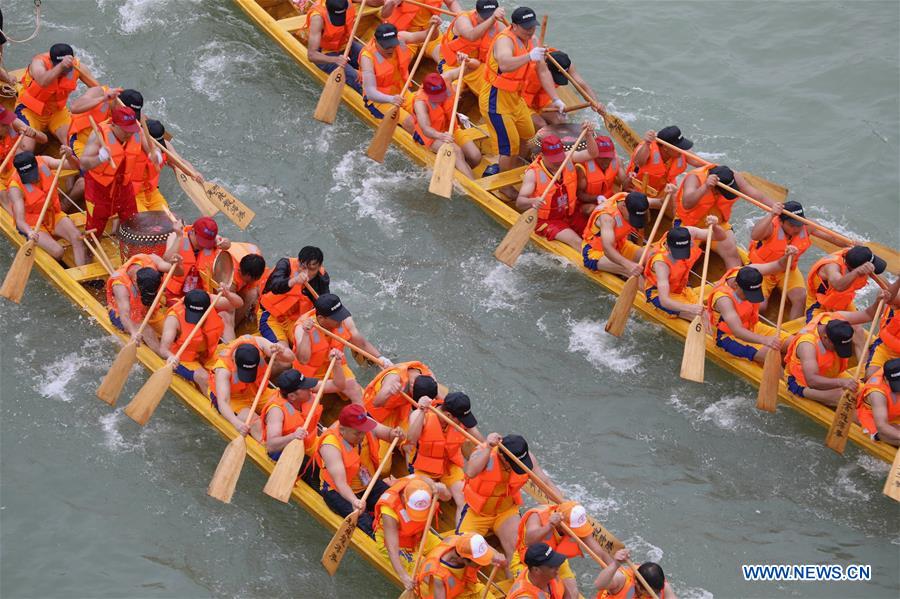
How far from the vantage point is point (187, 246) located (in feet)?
46.1

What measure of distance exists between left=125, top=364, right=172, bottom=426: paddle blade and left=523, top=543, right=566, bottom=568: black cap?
3.82m

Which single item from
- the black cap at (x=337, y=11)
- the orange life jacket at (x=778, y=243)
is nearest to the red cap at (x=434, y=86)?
the black cap at (x=337, y=11)

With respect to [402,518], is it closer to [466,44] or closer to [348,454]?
[348,454]

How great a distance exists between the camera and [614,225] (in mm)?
14750

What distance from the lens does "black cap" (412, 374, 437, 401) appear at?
12.6m

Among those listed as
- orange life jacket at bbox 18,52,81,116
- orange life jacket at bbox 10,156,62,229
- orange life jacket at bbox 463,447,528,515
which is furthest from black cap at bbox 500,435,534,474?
orange life jacket at bbox 18,52,81,116

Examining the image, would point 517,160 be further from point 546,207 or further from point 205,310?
point 205,310

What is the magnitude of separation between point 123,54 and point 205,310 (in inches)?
252

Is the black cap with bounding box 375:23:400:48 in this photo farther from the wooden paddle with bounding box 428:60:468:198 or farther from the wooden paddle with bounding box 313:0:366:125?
the wooden paddle with bounding box 428:60:468:198

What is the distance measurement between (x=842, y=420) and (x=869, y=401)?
35cm

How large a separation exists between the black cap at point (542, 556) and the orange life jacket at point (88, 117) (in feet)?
22.8

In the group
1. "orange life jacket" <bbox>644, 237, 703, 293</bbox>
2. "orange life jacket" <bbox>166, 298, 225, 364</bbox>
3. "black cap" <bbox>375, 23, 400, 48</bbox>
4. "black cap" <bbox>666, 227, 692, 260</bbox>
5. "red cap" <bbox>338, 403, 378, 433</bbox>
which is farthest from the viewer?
"black cap" <bbox>375, 23, 400, 48</bbox>

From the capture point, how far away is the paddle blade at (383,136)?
16.1 metres

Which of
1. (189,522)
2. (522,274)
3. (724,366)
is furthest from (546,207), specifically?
(189,522)
